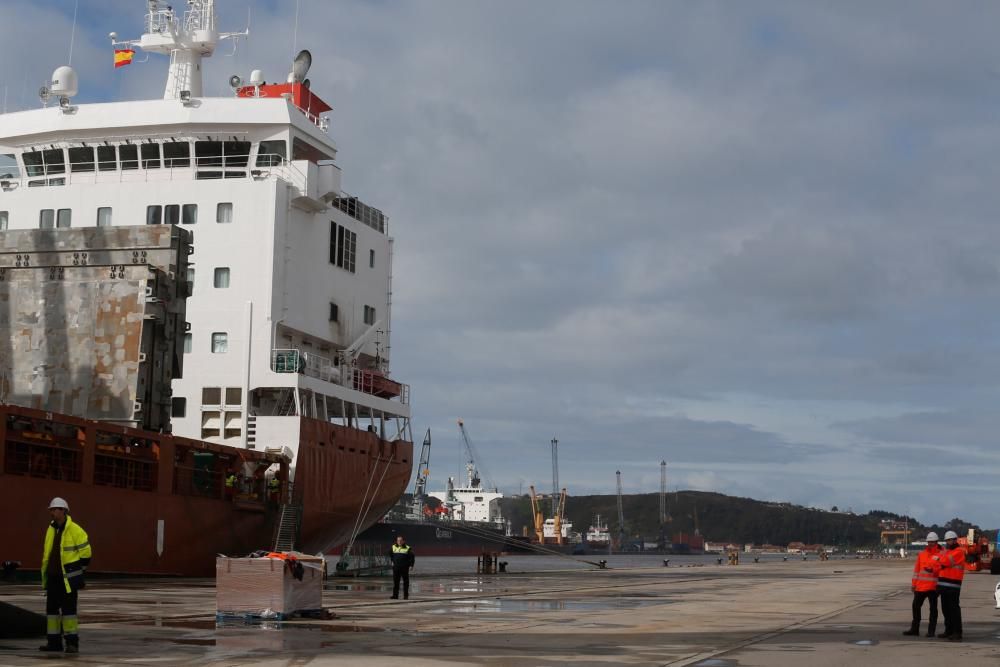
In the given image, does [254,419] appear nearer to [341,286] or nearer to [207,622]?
[341,286]

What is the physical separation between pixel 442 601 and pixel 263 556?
6258mm

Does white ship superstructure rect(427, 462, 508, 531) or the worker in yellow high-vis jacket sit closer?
the worker in yellow high-vis jacket

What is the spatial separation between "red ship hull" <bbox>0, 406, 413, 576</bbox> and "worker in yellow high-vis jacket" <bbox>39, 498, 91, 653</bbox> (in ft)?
43.0

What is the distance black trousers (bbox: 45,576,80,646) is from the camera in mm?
11883

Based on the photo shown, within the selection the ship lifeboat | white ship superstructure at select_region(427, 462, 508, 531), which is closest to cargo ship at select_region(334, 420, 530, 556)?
white ship superstructure at select_region(427, 462, 508, 531)

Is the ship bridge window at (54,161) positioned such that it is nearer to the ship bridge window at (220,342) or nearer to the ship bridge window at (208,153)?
the ship bridge window at (208,153)

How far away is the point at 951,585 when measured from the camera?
1527cm

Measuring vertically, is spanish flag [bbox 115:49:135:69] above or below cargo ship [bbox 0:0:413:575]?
above

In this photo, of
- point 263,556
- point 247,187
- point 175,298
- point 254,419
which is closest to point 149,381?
point 175,298

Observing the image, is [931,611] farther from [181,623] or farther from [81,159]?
[81,159]

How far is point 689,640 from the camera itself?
14.7 metres

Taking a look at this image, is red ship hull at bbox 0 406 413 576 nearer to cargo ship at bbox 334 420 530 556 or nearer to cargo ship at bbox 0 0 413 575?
cargo ship at bbox 0 0 413 575

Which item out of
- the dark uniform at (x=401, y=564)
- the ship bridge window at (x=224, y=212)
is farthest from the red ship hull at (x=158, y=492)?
the dark uniform at (x=401, y=564)

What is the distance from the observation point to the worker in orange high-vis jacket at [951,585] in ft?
49.3
